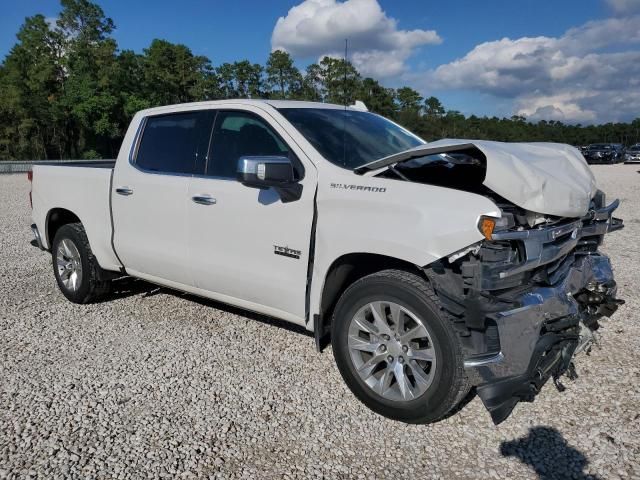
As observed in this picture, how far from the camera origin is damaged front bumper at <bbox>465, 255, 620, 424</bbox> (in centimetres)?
283

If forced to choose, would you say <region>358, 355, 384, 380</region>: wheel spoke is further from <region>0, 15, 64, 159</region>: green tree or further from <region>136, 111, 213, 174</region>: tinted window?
<region>0, 15, 64, 159</region>: green tree

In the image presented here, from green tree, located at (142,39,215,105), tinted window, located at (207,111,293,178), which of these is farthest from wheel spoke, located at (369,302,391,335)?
green tree, located at (142,39,215,105)

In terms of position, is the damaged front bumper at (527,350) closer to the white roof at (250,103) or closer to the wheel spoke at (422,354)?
the wheel spoke at (422,354)

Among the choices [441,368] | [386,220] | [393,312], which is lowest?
[441,368]

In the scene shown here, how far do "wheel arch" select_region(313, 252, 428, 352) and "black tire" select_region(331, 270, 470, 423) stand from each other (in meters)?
0.14

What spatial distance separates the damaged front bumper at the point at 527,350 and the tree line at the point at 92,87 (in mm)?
35702

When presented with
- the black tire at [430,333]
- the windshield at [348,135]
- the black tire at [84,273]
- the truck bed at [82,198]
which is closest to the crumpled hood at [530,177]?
the windshield at [348,135]

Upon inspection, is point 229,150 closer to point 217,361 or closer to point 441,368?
point 217,361

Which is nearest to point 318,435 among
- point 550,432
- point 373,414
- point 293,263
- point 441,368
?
point 373,414

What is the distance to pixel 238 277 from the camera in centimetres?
400

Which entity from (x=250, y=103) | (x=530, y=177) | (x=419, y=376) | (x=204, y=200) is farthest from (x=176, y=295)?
(x=530, y=177)

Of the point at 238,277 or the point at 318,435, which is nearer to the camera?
the point at 318,435

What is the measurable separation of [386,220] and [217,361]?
190 centimetres

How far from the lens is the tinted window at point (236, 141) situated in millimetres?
3979
